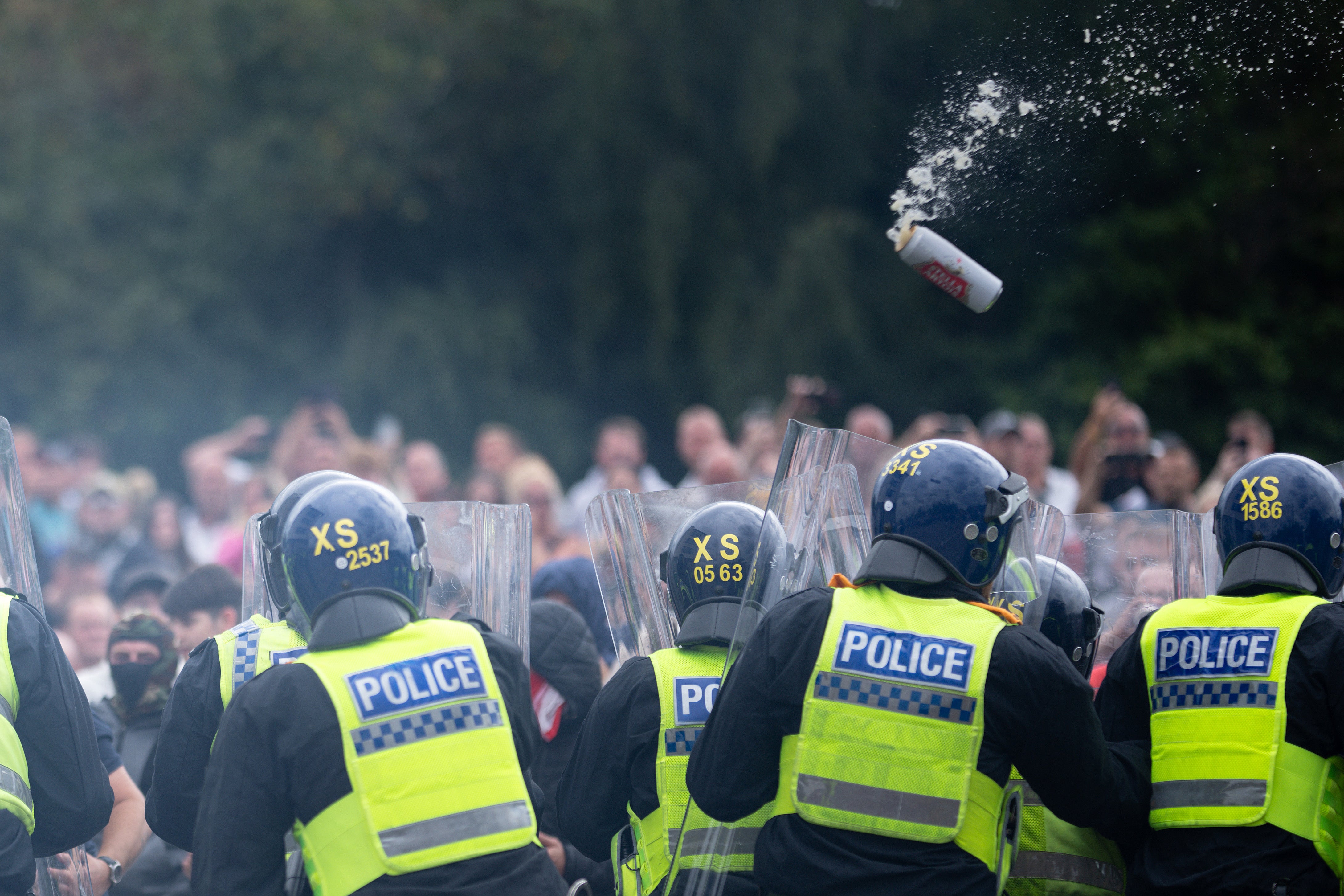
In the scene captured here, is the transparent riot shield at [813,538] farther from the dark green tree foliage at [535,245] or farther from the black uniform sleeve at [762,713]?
the dark green tree foliage at [535,245]

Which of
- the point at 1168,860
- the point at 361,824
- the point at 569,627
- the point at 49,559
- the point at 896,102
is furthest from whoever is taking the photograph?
the point at 49,559

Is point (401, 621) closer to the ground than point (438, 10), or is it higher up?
closer to the ground

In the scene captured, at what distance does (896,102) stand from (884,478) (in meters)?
5.82

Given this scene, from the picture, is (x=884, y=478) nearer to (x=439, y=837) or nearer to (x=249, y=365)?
(x=439, y=837)

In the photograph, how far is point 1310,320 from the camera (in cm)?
1398

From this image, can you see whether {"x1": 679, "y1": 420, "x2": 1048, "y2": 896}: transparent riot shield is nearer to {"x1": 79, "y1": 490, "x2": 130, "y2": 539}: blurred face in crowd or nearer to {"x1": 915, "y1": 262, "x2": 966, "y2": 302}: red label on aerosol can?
{"x1": 915, "y1": 262, "x2": 966, "y2": 302}: red label on aerosol can

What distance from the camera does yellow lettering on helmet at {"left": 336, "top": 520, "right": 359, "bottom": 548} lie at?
3.53m

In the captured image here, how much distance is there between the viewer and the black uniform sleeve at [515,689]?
11.9ft

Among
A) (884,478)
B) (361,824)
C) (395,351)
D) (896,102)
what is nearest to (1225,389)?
(896,102)

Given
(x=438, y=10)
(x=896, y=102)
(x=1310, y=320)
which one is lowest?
(x=1310, y=320)

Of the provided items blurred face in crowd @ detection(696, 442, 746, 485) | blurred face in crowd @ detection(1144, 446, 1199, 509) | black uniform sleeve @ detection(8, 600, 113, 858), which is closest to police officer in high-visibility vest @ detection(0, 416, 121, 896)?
black uniform sleeve @ detection(8, 600, 113, 858)

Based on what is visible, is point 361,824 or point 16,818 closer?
point 361,824

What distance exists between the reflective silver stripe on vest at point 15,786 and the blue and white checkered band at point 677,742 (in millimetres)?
1665

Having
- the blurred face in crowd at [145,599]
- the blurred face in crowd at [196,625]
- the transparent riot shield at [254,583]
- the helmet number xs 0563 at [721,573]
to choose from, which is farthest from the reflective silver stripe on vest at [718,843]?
the blurred face in crowd at [145,599]
